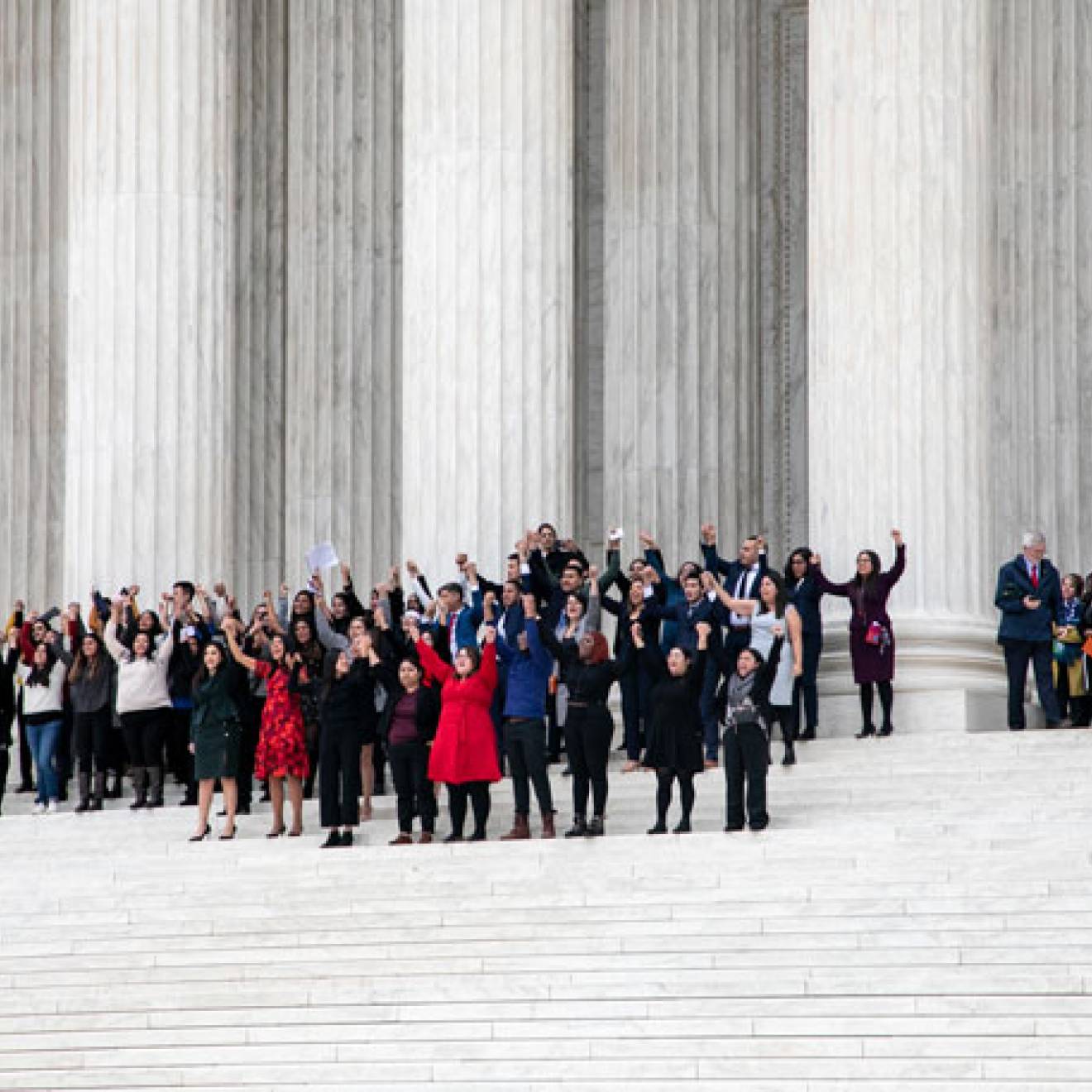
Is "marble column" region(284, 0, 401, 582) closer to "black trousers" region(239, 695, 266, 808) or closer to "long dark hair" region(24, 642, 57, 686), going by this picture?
"long dark hair" region(24, 642, 57, 686)

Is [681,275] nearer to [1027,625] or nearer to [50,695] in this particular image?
[1027,625]

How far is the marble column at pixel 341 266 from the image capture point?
46844 mm

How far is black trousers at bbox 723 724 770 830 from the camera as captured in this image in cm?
2972

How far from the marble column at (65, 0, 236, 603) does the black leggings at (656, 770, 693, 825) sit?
39.6 feet

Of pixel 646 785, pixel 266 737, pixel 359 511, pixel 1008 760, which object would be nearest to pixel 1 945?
pixel 266 737

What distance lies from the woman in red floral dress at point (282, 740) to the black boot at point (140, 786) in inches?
92.4

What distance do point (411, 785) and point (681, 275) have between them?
47.1 feet

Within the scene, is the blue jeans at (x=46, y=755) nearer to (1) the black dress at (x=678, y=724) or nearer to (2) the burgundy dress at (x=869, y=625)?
(1) the black dress at (x=678, y=724)

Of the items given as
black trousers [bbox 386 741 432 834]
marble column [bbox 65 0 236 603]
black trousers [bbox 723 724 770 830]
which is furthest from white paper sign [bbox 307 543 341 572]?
black trousers [bbox 723 724 770 830]

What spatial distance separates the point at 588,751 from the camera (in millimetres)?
31094

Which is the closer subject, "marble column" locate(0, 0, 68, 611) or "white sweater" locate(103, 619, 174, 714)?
"white sweater" locate(103, 619, 174, 714)

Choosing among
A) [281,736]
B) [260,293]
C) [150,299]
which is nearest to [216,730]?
[281,736]

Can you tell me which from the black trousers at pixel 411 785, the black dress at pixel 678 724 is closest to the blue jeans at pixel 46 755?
the black trousers at pixel 411 785

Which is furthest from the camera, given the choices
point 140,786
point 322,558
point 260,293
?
point 260,293
